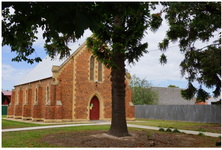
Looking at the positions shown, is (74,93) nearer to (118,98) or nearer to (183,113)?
(118,98)

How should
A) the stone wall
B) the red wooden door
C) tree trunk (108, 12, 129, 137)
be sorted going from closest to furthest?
1. tree trunk (108, 12, 129, 137)
2. the red wooden door
3. the stone wall

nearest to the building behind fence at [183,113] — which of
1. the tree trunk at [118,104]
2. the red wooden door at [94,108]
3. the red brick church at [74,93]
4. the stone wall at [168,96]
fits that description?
the red brick church at [74,93]

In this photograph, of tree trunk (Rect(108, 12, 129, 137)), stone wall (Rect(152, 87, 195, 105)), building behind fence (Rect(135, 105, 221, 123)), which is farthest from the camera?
stone wall (Rect(152, 87, 195, 105))

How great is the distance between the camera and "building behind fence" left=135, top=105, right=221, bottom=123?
24.3 metres

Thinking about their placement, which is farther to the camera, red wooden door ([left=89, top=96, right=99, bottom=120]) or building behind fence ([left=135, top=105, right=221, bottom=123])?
red wooden door ([left=89, top=96, right=99, bottom=120])

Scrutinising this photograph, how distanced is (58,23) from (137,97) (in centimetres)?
3963

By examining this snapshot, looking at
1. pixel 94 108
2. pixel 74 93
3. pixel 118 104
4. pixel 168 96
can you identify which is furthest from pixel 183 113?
pixel 168 96

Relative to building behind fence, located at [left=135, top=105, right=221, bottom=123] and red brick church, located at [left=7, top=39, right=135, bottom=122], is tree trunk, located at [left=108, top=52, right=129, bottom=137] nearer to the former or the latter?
red brick church, located at [left=7, top=39, right=135, bottom=122]

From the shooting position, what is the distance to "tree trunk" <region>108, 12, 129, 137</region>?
463 inches

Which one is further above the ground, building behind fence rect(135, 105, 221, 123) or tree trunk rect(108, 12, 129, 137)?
Answer: tree trunk rect(108, 12, 129, 137)

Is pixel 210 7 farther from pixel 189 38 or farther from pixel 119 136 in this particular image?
pixel 119 136

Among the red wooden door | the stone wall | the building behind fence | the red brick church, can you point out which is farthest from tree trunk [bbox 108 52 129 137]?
the stone wall

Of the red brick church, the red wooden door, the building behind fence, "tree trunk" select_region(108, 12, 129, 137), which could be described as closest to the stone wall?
the building behind fence

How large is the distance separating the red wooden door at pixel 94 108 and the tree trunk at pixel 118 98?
1417 centimetres
